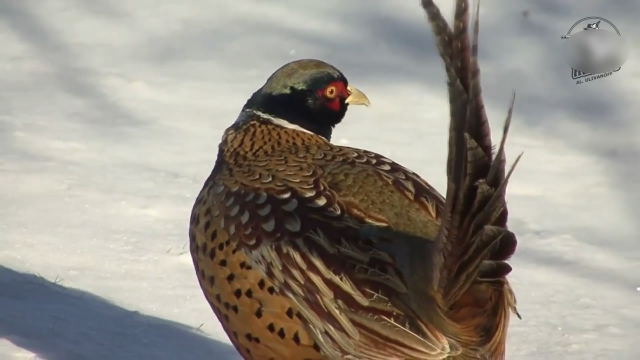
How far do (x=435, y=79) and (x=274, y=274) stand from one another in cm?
489

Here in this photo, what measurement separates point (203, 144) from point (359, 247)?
11.9ft

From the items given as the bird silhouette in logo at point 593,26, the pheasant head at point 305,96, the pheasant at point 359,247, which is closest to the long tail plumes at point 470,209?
the pheasant at point 359,247

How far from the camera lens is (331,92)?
4180mm

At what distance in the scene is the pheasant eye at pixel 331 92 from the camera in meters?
4.16

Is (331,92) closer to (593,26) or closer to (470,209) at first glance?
(470,209)

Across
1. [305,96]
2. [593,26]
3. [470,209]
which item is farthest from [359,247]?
[593,26]

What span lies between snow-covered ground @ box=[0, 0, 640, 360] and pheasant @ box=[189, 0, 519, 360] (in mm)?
760

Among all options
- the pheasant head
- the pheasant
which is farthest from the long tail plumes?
the pheasant head

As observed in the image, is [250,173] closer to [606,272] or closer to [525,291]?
[525,291]

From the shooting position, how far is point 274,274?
333 cm

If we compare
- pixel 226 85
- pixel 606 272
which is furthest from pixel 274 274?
Answer: pixel 226 85

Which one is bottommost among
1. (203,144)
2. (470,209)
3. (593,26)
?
(203,144)

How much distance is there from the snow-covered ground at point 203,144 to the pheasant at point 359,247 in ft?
2.49

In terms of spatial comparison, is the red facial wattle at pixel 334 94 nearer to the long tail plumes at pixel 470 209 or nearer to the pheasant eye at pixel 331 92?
the pheasant eye at pixel 331 92
